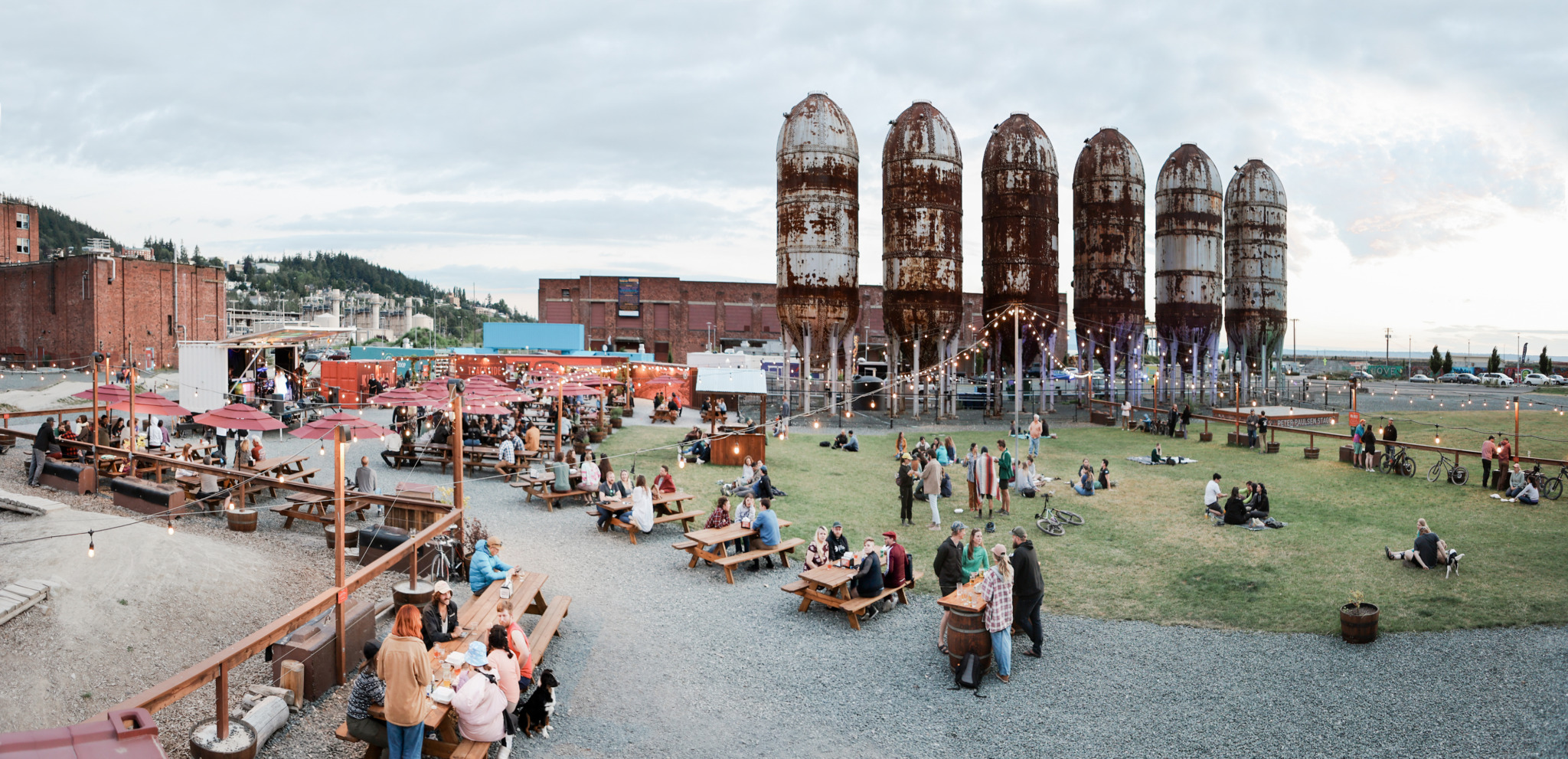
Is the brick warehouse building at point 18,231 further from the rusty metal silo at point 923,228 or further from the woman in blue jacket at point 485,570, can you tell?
the woman in blue jacket at point 485,570

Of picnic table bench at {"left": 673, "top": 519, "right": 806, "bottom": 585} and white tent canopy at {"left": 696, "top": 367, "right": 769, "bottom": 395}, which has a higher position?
white tent canopy at {"left": 696, "top": 367, "right": 769, "bottom": 395}

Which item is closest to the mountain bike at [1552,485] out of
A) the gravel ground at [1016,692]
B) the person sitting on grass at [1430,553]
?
the person sitting on grass at [1430,553]

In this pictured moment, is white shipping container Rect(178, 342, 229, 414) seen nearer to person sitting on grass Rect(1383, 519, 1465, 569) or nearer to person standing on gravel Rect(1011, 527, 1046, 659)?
person standing on gravel Rect(1011, 527, 1046, 659)

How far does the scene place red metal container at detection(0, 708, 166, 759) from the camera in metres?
4.11

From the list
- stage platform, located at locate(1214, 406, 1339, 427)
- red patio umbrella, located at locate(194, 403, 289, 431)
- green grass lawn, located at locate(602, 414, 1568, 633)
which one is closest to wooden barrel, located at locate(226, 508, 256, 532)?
red patio umbrella, located at locate(194, 403, 289, 431)

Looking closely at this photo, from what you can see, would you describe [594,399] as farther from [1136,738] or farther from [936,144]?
[1136,738]

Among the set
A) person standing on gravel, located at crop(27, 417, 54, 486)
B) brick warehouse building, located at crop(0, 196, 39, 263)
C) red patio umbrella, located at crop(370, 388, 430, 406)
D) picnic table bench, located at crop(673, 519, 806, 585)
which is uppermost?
brick warehouse building, located at crop(0, 196, 39, 263)

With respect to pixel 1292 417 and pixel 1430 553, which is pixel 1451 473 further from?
pixel 1292 417

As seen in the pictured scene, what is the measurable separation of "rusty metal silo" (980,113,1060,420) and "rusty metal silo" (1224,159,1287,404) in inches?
581

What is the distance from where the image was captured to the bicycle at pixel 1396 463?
2191cm

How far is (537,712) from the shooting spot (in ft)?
25.1

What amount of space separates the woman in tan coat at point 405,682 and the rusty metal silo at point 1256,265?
51.7 m

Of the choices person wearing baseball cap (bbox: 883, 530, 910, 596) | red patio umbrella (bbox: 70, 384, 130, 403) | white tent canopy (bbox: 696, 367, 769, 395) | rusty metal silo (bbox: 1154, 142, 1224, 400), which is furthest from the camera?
rusty metal silo (bbox: 1154, 142, 1224, 400)

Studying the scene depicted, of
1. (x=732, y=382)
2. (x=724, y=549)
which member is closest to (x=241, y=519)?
(x=724, y=549)
